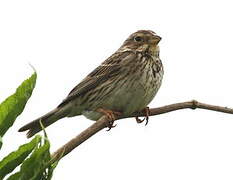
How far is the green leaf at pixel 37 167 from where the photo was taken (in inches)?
46.5

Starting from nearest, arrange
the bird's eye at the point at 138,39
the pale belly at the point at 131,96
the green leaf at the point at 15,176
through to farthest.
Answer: the green leaf at the point at 15,176 < the pale belly at the point at 131,96 < the bird's eye at the point at 138,39

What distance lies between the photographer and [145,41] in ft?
24.5

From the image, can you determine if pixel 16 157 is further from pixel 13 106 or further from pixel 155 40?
pixel 155 40

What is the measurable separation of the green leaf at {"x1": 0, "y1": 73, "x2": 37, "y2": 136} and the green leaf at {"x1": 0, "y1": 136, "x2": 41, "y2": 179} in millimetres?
62

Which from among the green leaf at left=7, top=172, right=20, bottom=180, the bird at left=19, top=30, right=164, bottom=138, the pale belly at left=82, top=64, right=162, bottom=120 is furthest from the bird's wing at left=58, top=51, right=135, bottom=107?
the green leaf at left=7, top=172, right=20, bottom=180

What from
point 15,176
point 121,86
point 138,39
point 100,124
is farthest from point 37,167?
point 138,39

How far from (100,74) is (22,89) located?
20.7ft

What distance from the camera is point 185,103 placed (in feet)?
7.57

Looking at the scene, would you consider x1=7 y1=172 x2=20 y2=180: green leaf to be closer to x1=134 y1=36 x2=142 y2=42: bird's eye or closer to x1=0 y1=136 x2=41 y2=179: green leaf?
x1=0 y1=136 x2=41 y2=179: green leaf

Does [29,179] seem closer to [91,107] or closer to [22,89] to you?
[22,89]

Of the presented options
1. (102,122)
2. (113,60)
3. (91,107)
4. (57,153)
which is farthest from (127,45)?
(57,153)

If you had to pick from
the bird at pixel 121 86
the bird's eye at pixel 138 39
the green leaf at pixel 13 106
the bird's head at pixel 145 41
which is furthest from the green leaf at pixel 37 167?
the bird's eye at pixel 138 39

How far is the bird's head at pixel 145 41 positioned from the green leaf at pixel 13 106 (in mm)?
5792

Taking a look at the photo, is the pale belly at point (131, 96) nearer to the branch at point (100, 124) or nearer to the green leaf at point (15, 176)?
the branch at point (100, 124)
